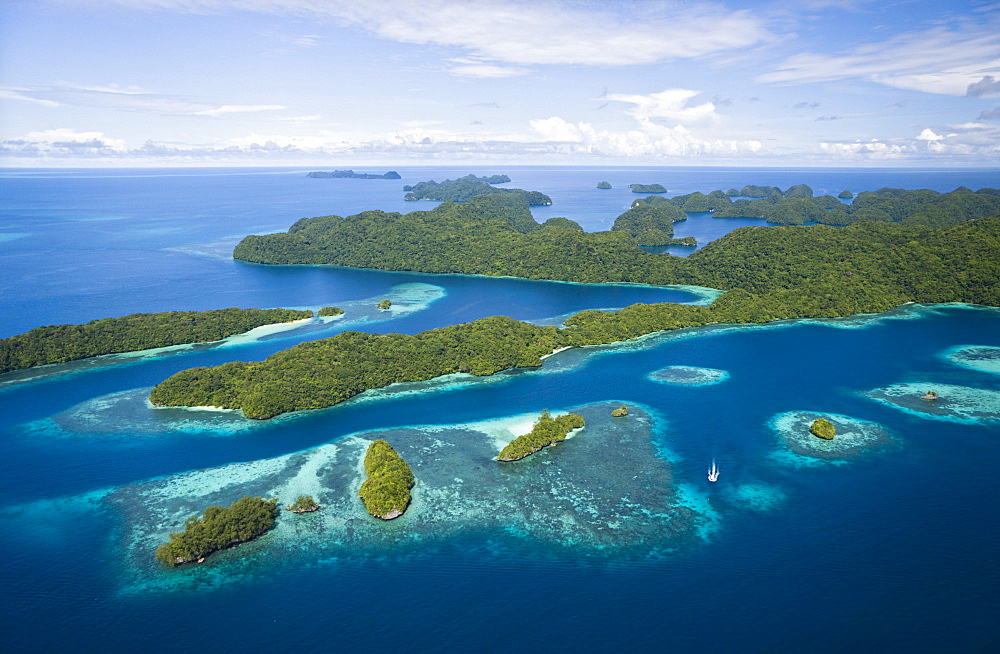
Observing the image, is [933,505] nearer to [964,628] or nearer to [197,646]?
[964,628]

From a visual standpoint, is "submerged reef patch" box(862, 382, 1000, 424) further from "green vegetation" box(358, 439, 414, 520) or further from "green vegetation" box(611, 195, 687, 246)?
"green vegetation" box(611, 195, 687, 246)

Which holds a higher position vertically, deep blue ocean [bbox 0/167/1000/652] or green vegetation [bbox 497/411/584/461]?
green vegetation [bbox 497/411/584/461]

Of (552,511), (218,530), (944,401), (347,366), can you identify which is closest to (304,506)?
(218,530)

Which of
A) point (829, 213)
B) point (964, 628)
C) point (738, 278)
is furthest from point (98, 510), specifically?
point (829, 213)

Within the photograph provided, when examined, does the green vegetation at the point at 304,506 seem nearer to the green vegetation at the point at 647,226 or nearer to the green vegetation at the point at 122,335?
the green vegetation at the point at 122,335

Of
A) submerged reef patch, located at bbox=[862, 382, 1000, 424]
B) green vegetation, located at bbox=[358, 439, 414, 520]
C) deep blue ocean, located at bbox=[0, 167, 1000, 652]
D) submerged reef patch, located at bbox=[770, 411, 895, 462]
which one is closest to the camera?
deep blue ocean, located at bbox=[0, 167, 1000, 652]

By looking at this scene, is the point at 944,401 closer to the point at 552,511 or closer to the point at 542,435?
the point at 542,435

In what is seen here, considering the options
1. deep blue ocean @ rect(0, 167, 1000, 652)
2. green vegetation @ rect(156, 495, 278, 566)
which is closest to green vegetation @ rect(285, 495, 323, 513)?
deep blue ocean @ rect(0, 167, 1000, 652)
